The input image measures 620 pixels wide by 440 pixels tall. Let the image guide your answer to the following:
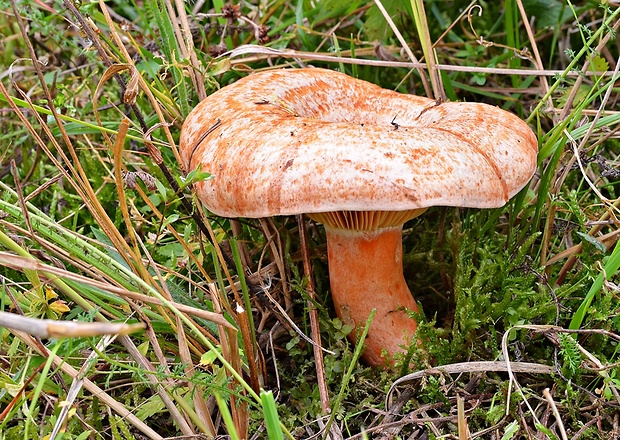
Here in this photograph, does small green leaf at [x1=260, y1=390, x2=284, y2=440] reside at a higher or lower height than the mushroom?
lower

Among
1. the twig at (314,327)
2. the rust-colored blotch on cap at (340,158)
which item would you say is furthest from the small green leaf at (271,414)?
the twig at (314,327)

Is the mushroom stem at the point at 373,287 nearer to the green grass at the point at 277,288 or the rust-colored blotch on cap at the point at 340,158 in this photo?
the green grass at the point at 277,288

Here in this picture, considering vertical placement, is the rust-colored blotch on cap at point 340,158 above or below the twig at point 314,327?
above

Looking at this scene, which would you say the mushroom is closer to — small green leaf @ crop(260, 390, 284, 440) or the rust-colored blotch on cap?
the rust-colored blotch on cap

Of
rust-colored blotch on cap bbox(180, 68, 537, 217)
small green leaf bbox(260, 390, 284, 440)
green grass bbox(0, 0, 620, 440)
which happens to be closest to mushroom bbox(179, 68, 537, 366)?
rust-colored blotch on cap bbox(180, 68, 537, 217)

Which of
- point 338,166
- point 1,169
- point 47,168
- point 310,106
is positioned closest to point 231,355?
point 338,166

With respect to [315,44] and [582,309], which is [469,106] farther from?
[315,44]
